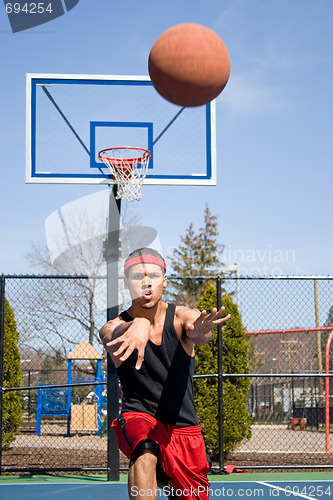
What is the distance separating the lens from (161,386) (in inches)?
174

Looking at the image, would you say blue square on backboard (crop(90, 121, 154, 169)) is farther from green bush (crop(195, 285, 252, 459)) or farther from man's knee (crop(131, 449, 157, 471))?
man's knee (crop(131, 449, 157, 471))

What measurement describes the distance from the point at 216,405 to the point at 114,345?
5735mm

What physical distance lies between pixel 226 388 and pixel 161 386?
534 cm

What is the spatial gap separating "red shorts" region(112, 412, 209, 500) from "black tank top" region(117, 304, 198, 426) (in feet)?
0.22

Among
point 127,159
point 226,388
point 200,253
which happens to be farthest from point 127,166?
point 200,253

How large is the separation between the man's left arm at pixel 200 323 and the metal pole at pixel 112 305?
3648 millimetres

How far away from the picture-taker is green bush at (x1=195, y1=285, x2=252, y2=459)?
30.5 feet

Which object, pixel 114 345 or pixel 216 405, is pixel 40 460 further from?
pixel 114 345

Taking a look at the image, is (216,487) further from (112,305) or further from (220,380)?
(112,305)

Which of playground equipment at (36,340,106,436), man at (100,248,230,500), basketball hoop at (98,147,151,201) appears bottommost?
playground equipment at (36,340,106,436)

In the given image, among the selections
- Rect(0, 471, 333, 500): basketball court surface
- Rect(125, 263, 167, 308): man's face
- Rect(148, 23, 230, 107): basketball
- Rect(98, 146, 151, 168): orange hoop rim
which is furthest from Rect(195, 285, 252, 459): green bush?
Rect(125, 263, 167, 308): man's face

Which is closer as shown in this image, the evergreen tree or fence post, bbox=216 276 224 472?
fence post, bbox=216 276 224 472

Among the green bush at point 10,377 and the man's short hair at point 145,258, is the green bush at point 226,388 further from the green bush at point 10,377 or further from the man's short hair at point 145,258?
the man's short hair at point 145,258

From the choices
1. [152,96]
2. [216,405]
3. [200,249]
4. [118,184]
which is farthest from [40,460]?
[200,249]
